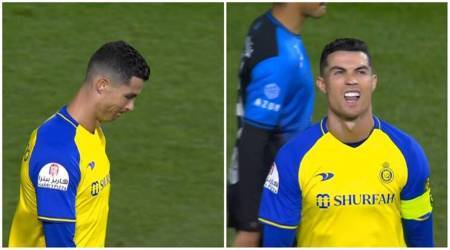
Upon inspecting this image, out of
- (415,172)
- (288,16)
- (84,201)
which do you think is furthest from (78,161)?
(288,16)

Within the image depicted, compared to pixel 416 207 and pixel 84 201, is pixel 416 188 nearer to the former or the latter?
pixel 416 207

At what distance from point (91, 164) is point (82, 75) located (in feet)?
21.8

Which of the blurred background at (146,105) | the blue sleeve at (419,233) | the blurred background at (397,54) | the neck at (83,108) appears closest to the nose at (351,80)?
the blue sleeve at (419,233)

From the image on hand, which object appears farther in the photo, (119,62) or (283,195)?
(119,62)

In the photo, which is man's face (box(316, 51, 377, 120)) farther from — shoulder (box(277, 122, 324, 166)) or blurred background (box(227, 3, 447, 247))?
blurred background (box(227, 3, 447, 247))

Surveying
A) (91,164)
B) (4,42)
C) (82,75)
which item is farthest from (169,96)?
(91,164)

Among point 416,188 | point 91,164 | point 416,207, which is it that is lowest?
point 416,207

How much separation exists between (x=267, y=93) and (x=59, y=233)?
1.95 metres

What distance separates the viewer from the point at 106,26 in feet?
50.2

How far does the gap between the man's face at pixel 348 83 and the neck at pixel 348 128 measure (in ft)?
0.10

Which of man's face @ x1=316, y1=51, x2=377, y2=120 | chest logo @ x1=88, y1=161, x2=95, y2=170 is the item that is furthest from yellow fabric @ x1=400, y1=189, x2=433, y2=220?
chest logo @ x1=88, y1=161, x2=95, y2=170

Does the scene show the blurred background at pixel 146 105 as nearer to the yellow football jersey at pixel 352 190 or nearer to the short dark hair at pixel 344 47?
the yellow football jersey at pixel 352 190

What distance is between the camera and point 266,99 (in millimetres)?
8992

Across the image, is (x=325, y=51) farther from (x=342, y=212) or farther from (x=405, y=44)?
(x=405, y=44)
